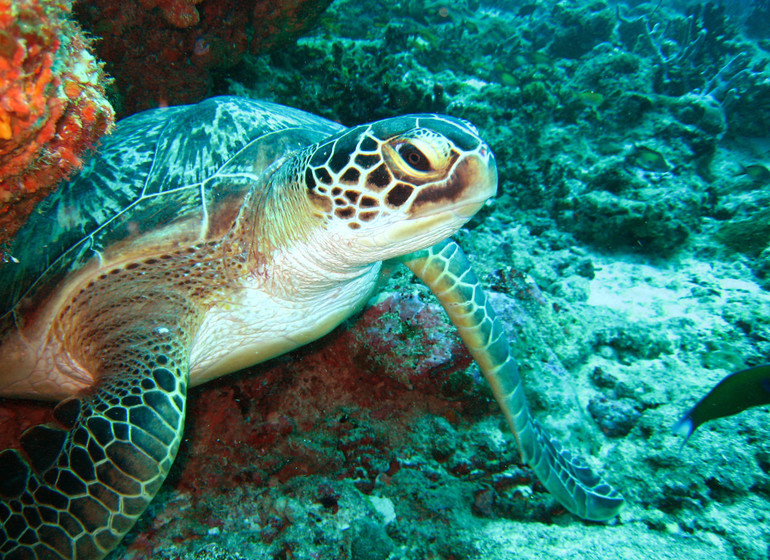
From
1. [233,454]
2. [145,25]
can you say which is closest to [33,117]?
[233,454]

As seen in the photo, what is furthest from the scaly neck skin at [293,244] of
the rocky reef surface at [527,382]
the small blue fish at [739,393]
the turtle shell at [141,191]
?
the small blue fish at [739,393]

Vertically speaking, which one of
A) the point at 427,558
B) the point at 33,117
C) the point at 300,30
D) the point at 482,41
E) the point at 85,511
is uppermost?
the point at 482,41

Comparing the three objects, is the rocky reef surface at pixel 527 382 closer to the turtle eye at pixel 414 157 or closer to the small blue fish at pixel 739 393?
the small blue fish at pixel 739 393

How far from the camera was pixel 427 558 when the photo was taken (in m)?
1.61

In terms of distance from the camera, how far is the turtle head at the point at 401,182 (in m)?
1.29

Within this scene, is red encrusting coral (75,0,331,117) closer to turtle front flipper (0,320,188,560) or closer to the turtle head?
the turtle head

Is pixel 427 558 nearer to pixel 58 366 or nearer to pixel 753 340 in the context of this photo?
pixel 58 366

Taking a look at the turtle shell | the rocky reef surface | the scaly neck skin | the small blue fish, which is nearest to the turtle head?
the scaly neck skin

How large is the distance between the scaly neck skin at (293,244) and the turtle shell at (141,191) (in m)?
0.24

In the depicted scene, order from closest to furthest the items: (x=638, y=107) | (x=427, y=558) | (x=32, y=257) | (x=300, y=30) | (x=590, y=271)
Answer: (x=427, y=558)
(x=32, y=257)
(x=590, y=271)
(x=300, y=30)
(x=638, y=107)

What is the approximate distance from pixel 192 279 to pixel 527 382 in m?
2.19

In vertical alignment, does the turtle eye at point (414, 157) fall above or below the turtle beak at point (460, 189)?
above

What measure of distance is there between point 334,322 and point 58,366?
1.40 m

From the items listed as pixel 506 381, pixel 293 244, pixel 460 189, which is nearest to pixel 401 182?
pixel 460 189
